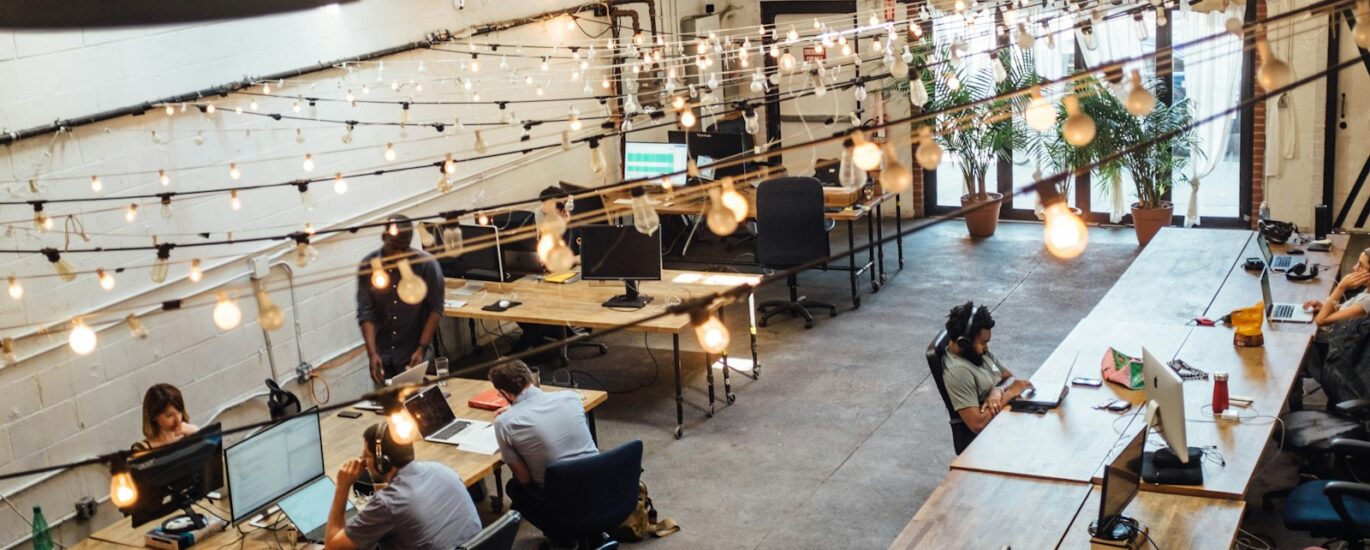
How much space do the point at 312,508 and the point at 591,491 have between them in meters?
1.23

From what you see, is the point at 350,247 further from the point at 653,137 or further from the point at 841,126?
the point at 841,126

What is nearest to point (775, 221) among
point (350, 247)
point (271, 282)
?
point (350, 247)

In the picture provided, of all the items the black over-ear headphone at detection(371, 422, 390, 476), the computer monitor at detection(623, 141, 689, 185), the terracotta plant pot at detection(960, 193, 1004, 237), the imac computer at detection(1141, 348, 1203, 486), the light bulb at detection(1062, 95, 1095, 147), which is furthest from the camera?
the terracotta plant pot at detection(960, 193, 1004, 237)

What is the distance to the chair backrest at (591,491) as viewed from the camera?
20.6 feet

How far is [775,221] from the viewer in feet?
34.0

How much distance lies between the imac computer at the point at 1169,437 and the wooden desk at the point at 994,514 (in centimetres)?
30

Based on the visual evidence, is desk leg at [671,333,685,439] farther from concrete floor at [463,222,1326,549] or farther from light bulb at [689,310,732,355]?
light bulb at [689,310,732,355]

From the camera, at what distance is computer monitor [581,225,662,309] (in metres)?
8.85

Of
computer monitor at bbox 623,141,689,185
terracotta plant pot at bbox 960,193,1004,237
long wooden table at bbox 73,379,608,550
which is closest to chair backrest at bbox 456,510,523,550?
long wooden table at bbox 73,379,608,550

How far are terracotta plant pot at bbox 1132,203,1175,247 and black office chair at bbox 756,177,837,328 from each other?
3211 mm

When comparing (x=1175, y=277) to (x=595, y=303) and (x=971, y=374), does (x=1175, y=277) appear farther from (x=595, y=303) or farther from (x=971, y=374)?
(x=595, y=303)

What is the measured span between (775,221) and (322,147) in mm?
3364

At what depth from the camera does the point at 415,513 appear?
5.52 m

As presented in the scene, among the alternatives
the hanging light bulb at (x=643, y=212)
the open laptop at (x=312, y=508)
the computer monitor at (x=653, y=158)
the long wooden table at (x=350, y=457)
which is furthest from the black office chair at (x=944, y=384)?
the computer monitor at (x=653, y=158)
